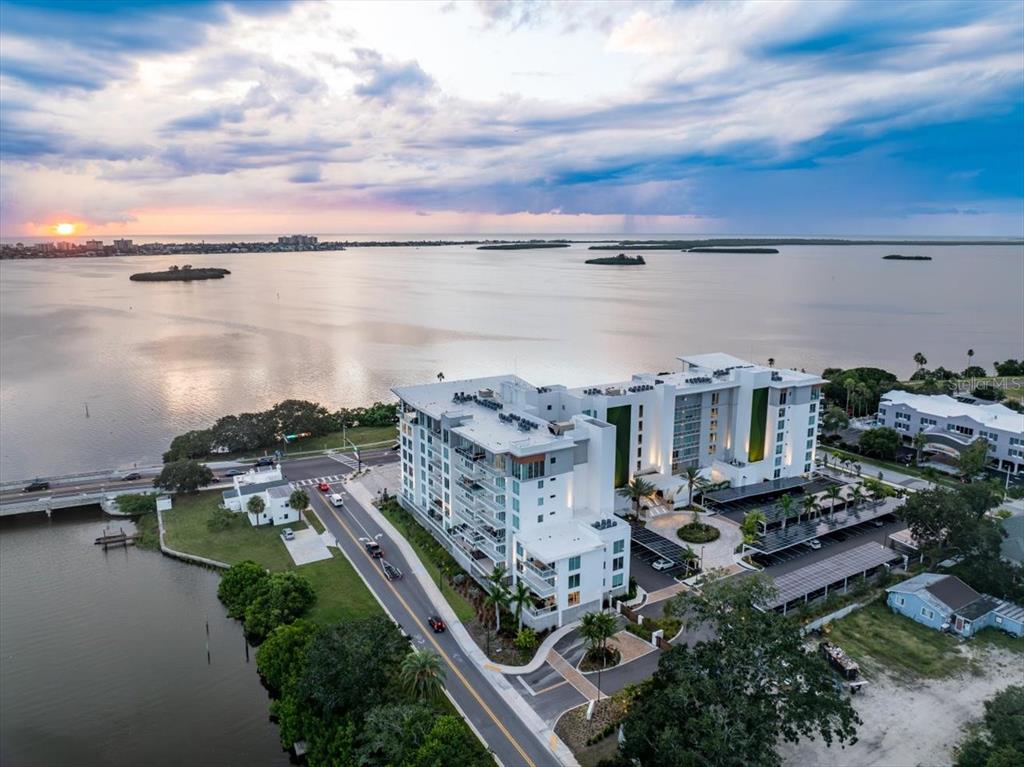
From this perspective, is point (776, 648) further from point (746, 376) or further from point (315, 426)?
A: point (315, 426)

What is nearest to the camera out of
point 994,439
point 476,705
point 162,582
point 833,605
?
point 476,705

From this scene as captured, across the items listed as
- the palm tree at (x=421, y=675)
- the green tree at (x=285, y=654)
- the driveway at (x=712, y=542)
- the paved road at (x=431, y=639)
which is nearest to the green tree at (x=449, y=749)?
the paved road at (x=431, y=639)

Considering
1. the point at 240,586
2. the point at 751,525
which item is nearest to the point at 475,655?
the point at 240,586

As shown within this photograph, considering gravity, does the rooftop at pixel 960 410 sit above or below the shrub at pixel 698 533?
above

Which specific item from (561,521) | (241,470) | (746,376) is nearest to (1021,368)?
(746,376)

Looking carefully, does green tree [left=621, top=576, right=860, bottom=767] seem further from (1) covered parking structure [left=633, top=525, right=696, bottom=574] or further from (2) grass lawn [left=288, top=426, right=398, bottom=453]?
(2) grass lawn [left=288, top=426, right=398, bottom=453]

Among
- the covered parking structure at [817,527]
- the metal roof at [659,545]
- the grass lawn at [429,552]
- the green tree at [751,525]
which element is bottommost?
the grass lawn at [429,552]

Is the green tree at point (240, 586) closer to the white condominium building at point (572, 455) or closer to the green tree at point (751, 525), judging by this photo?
the white condominium building at point (572, 455)
